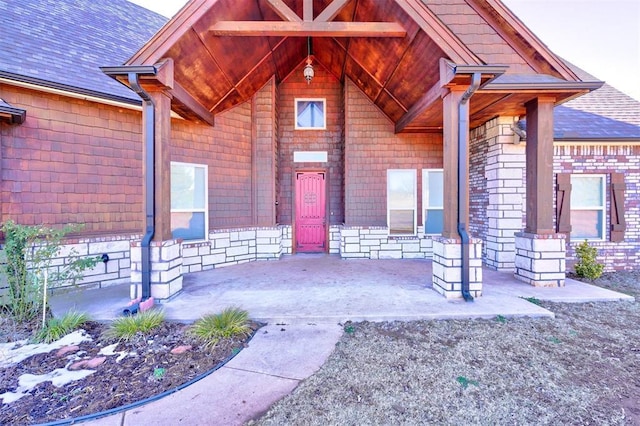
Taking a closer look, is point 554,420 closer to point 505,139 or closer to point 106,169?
point 505,139

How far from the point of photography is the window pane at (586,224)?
6273 millimetres

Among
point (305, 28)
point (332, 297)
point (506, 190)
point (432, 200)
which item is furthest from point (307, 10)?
point (432, 200)

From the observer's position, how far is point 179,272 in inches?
171

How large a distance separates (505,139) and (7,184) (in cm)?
865

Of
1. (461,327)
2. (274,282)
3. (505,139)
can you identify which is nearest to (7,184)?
(274,282)

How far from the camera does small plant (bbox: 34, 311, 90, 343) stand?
3.03 m

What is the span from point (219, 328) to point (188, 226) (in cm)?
343

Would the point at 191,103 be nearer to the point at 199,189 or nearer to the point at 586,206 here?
the point at 199,189

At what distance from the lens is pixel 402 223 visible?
7.30 metres

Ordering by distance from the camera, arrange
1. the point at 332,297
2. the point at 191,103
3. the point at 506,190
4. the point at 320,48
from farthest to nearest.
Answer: the point at 320,48 → the point at 506,190 → the point at 191,103 → the point at 332,297

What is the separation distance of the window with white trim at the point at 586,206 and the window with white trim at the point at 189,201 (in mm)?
8152

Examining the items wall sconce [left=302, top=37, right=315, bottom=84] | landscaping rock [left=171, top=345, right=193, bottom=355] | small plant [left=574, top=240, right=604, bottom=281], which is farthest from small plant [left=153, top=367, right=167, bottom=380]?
small plant [left=574, top=240, right=604, bottom=281]

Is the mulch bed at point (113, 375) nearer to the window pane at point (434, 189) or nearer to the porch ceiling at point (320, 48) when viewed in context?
the porch ceiling at point (320, 48)

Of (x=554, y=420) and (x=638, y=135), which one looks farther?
(x=638, y=135)
